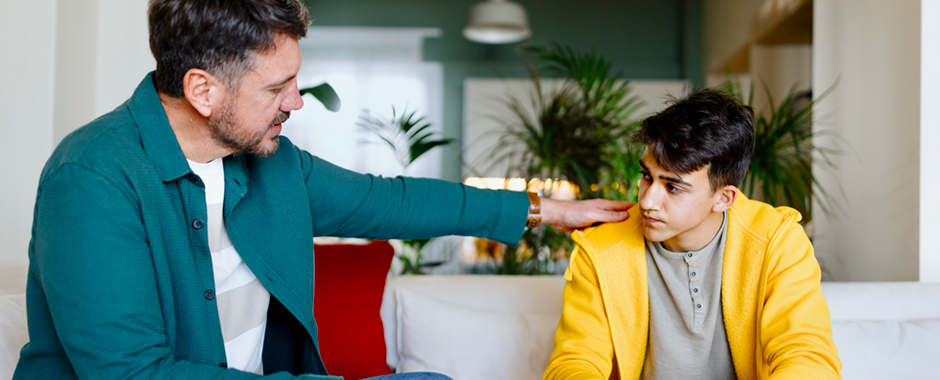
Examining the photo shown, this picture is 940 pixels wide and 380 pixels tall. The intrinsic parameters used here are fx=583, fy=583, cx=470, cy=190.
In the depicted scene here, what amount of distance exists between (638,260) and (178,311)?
875mm

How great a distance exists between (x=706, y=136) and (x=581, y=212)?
1.16ft

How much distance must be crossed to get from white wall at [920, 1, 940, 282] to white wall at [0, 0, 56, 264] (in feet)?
7.97

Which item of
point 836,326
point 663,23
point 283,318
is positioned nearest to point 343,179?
point 283,318

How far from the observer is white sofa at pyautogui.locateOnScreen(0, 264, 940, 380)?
1.35 metres

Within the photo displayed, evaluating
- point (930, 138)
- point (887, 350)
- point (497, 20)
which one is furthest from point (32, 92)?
point (497, 20)

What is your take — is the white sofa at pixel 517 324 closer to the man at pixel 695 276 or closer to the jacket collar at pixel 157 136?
the man at pixel 695 276

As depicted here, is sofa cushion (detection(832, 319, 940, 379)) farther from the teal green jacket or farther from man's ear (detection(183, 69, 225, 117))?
man's ear (detection(183, 69, 225, 117))

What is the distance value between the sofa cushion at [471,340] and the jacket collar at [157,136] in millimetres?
789

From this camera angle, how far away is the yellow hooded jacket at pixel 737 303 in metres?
A: 1.06

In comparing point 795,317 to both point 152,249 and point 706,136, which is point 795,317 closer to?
point 706,136

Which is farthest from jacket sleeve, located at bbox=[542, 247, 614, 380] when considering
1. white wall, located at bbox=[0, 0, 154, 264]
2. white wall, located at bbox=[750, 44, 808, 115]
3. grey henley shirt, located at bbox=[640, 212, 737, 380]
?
white wall, located at bbox=[750, 44, 808, 115]

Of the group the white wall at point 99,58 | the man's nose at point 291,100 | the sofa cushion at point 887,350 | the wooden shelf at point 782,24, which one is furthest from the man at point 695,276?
the wooden shelf at point 782,24

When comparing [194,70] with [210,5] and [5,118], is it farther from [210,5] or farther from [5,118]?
[5,118]

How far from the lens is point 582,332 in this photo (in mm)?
1191
